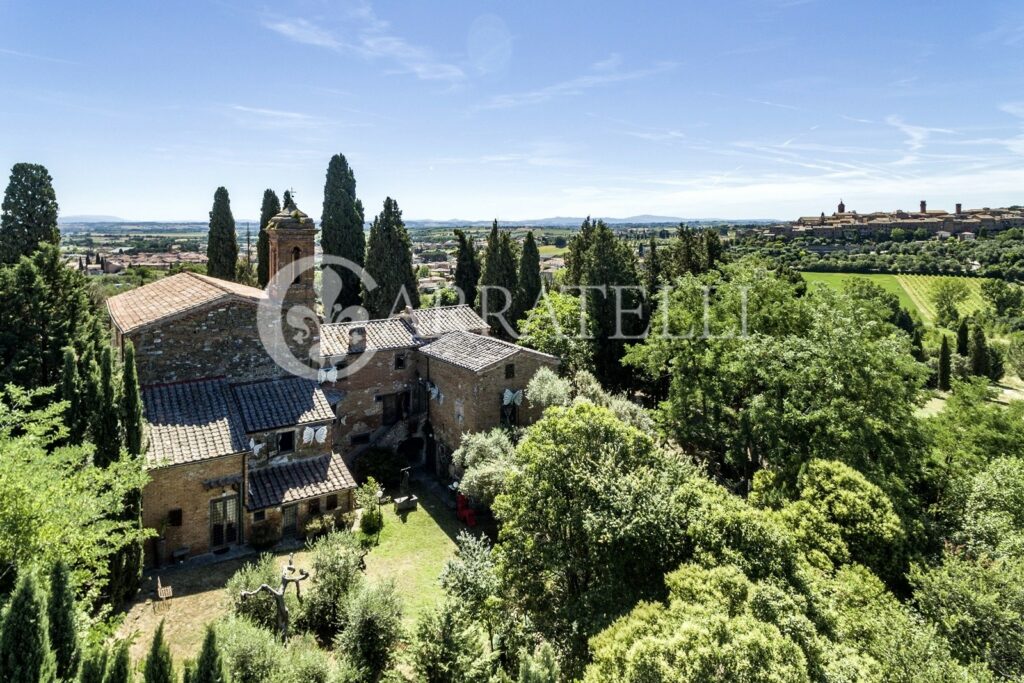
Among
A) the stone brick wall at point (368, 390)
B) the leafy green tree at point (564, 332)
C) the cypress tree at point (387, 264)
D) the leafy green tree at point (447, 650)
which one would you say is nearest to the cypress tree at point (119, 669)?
the leafy green tree at point (447, 650)

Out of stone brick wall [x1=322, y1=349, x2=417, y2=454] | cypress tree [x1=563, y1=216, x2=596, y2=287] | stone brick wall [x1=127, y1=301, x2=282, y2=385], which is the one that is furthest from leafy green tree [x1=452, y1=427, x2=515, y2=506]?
cypress tree [x1=563, y1=216, x2=596, y2=287]

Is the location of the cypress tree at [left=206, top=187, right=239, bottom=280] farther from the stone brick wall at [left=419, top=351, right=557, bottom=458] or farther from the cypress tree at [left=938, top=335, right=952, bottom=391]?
the cypress tree at [left=938, top=335, right=952, bottom=391]

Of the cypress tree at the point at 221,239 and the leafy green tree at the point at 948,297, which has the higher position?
the cypress tree at the point at 221,239

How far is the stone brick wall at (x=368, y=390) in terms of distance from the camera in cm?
2675

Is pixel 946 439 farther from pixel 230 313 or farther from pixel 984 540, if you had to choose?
pixel 230 313

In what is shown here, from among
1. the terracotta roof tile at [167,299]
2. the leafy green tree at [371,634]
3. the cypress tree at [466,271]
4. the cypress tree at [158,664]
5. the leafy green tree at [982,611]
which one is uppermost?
the cypress tree at [466,271]

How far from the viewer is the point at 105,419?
1573 centimetres

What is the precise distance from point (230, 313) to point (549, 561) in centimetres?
1676

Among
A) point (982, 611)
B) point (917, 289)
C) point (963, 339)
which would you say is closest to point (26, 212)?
point (982, 611)

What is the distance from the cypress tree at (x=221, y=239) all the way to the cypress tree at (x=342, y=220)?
8.12 m

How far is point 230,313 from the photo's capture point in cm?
2177

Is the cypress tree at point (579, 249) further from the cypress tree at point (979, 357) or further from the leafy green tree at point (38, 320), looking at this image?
the cypress tree at point (979, 357)

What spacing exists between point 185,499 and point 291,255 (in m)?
10.9

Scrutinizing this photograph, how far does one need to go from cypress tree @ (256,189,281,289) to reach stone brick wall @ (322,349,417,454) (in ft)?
79.6
